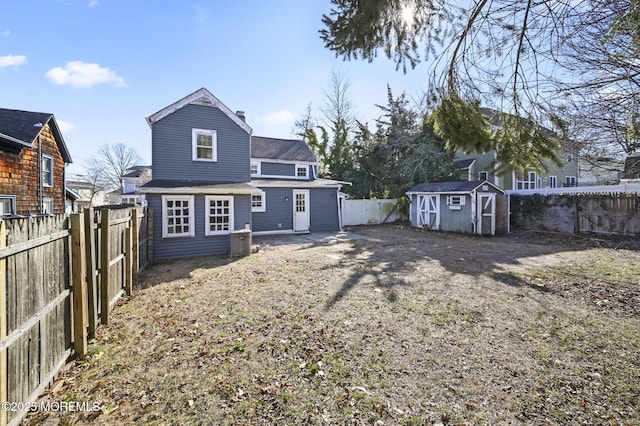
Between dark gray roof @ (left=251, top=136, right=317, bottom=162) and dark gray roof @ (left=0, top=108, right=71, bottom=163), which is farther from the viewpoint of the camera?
dark gray roof @ (left=251, top=136, right=317, bottom=162)

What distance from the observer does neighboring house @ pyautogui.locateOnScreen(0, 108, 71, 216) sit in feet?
32.6

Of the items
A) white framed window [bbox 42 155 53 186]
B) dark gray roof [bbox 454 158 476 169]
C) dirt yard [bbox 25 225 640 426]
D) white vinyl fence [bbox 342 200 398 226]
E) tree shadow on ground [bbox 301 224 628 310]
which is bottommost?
dirt yard [bbox 25 225 640 426]

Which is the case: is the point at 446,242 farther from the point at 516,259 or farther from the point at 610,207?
the point at 610,207

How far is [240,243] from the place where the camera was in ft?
32.7

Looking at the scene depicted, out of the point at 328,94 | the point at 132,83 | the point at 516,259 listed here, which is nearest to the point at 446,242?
the point at 516,259

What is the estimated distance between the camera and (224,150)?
37.2 ft

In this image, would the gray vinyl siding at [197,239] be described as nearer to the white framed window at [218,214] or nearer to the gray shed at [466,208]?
the white framed window at [218,214]

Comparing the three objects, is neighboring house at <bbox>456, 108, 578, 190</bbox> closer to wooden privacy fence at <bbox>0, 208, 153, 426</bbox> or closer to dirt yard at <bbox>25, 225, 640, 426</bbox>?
dirt yard at <bbox>25, 225, 640, 426</bbox>

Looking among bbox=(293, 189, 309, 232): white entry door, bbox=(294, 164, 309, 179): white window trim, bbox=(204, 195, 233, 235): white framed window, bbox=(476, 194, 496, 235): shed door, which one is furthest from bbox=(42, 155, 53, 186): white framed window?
bbox=(476, 194, 496, 235): shed door

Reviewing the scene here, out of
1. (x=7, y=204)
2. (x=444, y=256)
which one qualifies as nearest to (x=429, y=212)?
(x=444, y=256)

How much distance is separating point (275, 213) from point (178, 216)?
255 inches

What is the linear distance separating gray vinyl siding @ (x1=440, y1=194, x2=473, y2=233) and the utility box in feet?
36.8

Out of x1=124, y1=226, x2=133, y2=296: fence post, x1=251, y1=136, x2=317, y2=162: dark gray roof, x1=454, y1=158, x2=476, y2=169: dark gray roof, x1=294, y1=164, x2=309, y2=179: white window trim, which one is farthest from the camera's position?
x1=454, y1=158, x2=476, y2=169: dark gray roof

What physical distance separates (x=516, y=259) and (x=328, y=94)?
24.0 metres
